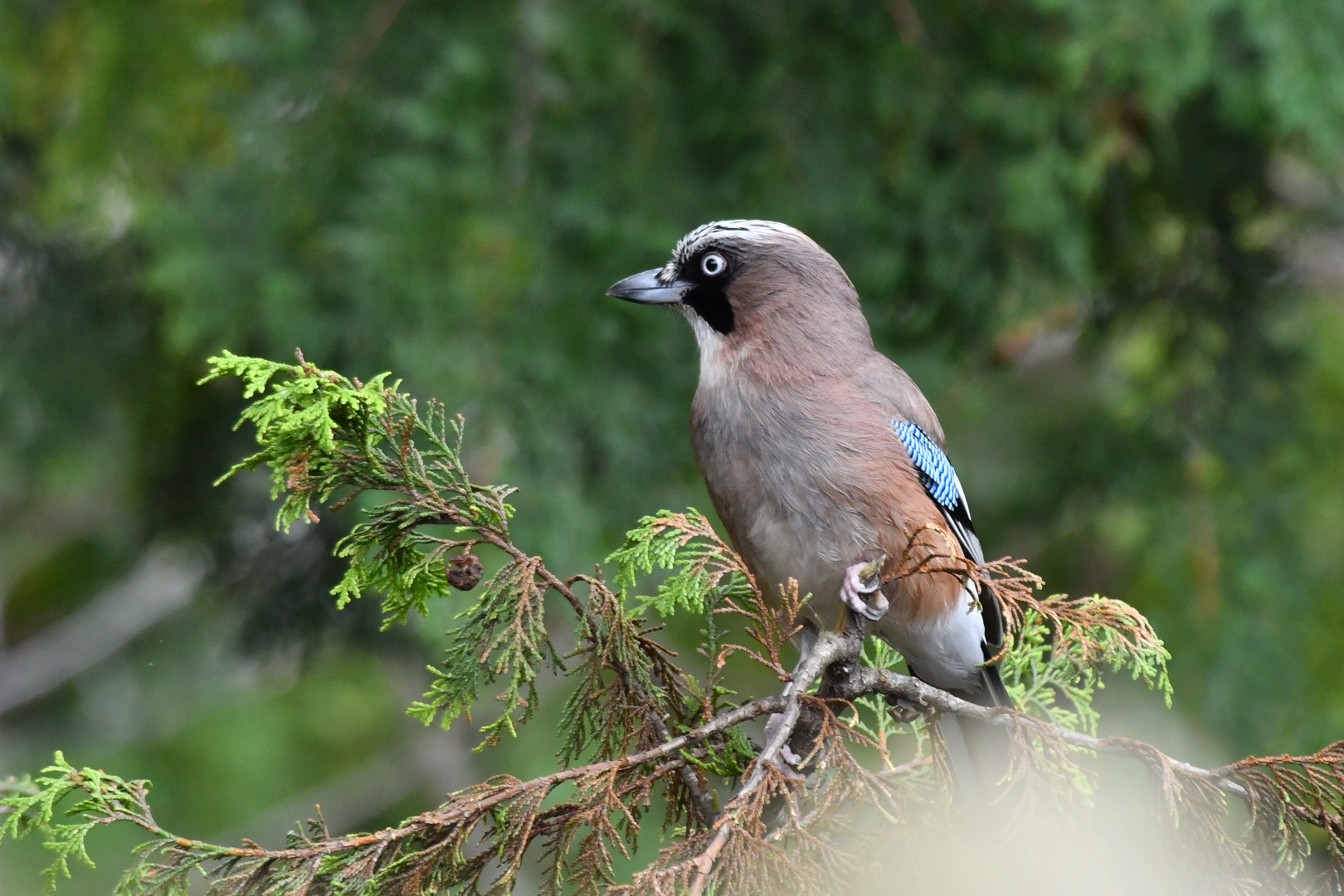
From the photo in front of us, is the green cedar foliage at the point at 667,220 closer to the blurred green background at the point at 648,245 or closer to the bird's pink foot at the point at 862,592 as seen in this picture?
the blurred green background at the point at 648,245

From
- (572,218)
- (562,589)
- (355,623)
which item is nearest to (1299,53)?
(572,218)

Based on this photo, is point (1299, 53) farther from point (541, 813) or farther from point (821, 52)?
point (541, 813)

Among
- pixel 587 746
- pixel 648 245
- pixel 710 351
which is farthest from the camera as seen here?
pixel 648 245

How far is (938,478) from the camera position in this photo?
3277 millimetres

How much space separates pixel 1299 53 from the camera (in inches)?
161

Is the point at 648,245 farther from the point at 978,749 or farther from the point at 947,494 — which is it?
the point at 978,749

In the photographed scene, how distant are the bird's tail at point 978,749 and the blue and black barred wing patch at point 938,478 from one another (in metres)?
0.34

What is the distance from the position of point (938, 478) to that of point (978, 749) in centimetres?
62

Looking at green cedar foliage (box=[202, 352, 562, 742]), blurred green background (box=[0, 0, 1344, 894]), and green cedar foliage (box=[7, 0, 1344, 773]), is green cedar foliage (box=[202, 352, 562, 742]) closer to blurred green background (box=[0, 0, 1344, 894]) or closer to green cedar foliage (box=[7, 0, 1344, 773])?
blurred green background (box=[0, 0, 1344, 894])

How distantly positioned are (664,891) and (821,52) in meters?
3.36

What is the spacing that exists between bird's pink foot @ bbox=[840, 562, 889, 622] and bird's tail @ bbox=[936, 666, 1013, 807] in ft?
1.51

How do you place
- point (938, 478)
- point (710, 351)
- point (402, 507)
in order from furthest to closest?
point (710, 351)
point (938, 478)
point (402, 507)

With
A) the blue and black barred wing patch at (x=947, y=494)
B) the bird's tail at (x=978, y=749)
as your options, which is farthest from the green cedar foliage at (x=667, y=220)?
the bird's tail at (x=978, y=749)

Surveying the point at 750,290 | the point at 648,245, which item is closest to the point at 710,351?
the point at 750,290
